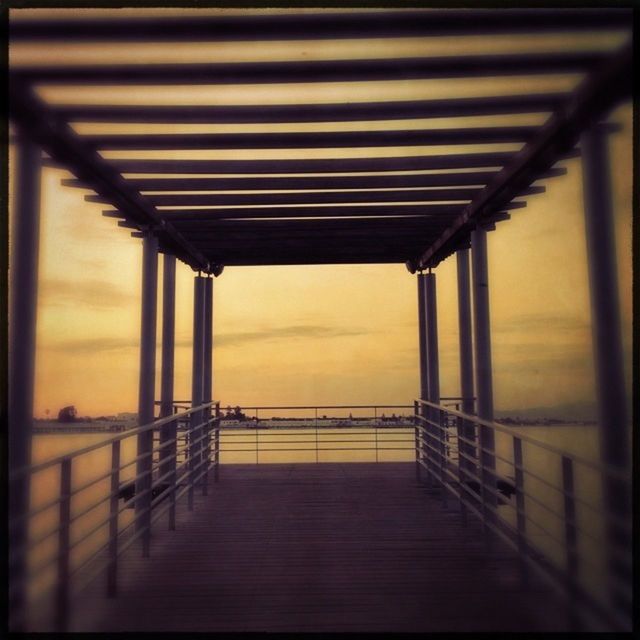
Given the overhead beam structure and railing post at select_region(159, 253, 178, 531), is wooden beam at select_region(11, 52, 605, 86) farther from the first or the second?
railing post at select_region(159, 253, 178, 531)

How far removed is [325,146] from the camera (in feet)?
10.7

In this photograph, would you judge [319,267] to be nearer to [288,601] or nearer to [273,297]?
[273,297]

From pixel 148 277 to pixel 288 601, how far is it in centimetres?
266

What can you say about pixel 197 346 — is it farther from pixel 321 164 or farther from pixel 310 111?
pixel 310 111

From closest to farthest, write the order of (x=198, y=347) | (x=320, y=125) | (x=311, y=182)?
(x=320, y=125) → (x=311, y=182) → (x=198, y=347)

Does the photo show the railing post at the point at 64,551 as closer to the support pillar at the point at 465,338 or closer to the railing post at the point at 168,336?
the railing post at the point at 168,336

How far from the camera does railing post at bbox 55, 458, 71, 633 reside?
7.97 ft

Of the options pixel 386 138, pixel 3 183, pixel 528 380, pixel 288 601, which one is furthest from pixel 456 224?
pixel 3 183

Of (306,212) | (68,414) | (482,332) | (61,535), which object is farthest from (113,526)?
(482,332)

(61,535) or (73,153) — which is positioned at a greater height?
(73,153)

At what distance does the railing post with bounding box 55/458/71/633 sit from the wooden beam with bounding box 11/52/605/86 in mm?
1700

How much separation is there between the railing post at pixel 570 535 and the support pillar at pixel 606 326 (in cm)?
19

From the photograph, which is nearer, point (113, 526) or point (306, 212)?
point (113, 526)

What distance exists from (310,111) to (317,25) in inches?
25.7
